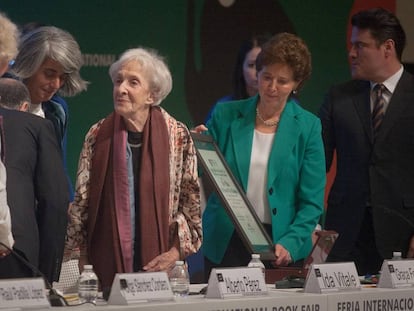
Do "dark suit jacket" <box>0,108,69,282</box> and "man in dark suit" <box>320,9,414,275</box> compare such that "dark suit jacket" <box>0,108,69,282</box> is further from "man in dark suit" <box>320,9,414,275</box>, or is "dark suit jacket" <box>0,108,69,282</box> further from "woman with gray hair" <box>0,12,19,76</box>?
"man in dark suit" <box>320,9,414,275</box>

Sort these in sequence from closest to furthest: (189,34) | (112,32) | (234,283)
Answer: (234,283)
(112,32)
(189,34)

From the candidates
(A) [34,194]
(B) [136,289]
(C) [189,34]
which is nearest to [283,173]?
(A) [34,194]

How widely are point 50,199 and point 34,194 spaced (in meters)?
0.06

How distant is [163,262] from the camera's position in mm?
3881

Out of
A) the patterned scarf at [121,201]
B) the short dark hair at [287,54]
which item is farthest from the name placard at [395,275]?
the short dark hair at [287,54]

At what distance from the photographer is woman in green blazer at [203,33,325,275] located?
14.1 feet

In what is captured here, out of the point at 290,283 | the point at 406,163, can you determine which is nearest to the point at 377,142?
the point at 406,163

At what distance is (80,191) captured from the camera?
3.95 meters

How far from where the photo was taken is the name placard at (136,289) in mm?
2887

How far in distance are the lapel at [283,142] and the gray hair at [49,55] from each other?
2.73 feet

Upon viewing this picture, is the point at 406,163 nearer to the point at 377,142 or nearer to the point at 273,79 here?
the point at 377,142

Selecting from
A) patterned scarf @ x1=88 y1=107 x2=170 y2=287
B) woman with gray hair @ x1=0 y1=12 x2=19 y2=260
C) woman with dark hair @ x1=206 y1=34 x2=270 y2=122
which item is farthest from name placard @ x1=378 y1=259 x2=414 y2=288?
woman with dark hair @ x1=206 y1=34 x2=270 y2=122

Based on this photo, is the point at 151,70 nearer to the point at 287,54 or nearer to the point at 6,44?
the point at 287,54

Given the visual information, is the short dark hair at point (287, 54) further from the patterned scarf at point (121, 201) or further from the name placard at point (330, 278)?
the name placard at point (330, 278)
